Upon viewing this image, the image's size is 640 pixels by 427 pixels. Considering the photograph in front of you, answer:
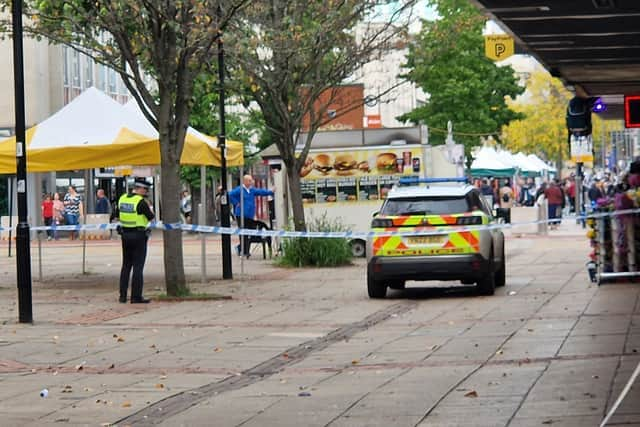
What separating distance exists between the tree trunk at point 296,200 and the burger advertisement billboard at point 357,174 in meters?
2.90

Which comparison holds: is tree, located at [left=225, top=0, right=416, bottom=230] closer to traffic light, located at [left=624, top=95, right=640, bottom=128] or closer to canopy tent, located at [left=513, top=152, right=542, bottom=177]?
traffic light, located at [left=624, top=95, right=640, bottom=128]

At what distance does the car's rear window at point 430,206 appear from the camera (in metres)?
19.3

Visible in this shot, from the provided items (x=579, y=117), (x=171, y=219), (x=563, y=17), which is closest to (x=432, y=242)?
(x=579, y=117)

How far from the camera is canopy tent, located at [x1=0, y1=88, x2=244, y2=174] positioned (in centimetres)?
2236

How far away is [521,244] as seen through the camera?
115ft

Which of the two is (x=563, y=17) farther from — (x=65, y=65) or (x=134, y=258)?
(x=65, y=65)

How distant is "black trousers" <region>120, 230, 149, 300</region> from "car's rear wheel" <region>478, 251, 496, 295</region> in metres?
4.65

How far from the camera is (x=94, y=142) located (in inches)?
A: 886

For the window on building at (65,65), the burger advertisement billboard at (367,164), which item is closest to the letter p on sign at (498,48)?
the burger advertisement billboard at (367,164)

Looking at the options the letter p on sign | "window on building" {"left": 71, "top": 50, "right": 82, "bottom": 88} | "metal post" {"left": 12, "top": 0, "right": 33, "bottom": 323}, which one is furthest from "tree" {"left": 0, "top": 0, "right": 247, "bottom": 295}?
"window on building" {"left": 71, "top": 50, "right": 82, "bottom": 88}

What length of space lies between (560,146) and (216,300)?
79.6 m

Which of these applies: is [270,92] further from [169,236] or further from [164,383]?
[164,383]

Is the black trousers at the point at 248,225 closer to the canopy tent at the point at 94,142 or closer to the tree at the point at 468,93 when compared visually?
the canopy tent at the point at 94,142

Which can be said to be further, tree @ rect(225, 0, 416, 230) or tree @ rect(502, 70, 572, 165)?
tree @ rect(502, 70, 572, 165)
